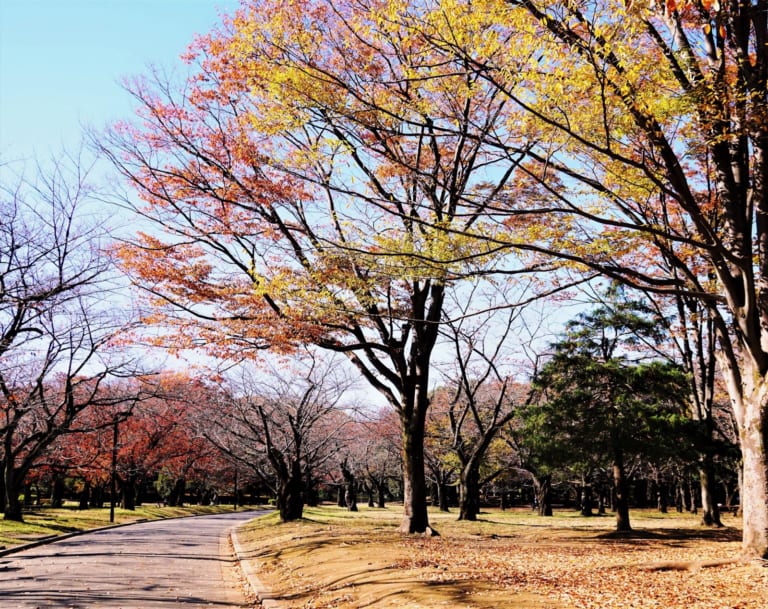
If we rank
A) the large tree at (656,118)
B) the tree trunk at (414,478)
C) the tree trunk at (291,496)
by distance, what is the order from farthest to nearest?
the tree trunk at (291,496)
the tree trunk at (414,478)
the large tree at (656,118)

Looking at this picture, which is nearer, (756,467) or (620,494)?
(756,467)

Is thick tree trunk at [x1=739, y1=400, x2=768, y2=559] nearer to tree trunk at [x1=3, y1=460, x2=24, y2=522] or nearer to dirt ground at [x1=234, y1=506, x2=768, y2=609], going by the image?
dirt ground at [x1=234, y1=506, x2=768, y2=609]

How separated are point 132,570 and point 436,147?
10.4 meters

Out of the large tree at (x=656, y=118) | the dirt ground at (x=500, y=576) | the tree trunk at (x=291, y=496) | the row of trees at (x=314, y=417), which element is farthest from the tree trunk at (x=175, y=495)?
the large tree at (x=656, y=118)

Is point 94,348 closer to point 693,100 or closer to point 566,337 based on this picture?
point 566,337

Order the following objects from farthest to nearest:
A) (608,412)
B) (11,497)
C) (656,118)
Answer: (11,497), (608,412), (656,118)

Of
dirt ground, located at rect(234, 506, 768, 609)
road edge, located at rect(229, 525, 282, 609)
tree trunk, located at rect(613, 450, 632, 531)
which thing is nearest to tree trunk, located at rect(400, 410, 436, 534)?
dirt ground, located at rect(234, 506, 768, 609)

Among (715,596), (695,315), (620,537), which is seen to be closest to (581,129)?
(715,596)

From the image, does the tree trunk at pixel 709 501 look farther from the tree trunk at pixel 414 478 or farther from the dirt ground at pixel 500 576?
the tree trunk at pixel 414 478

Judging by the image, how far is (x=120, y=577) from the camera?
9297mm

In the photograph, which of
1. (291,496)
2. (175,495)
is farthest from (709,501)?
(175,495)

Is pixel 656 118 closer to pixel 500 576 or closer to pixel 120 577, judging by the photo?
pixel 500 576

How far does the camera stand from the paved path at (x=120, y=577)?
7.41 m

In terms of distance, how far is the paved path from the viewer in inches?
292
